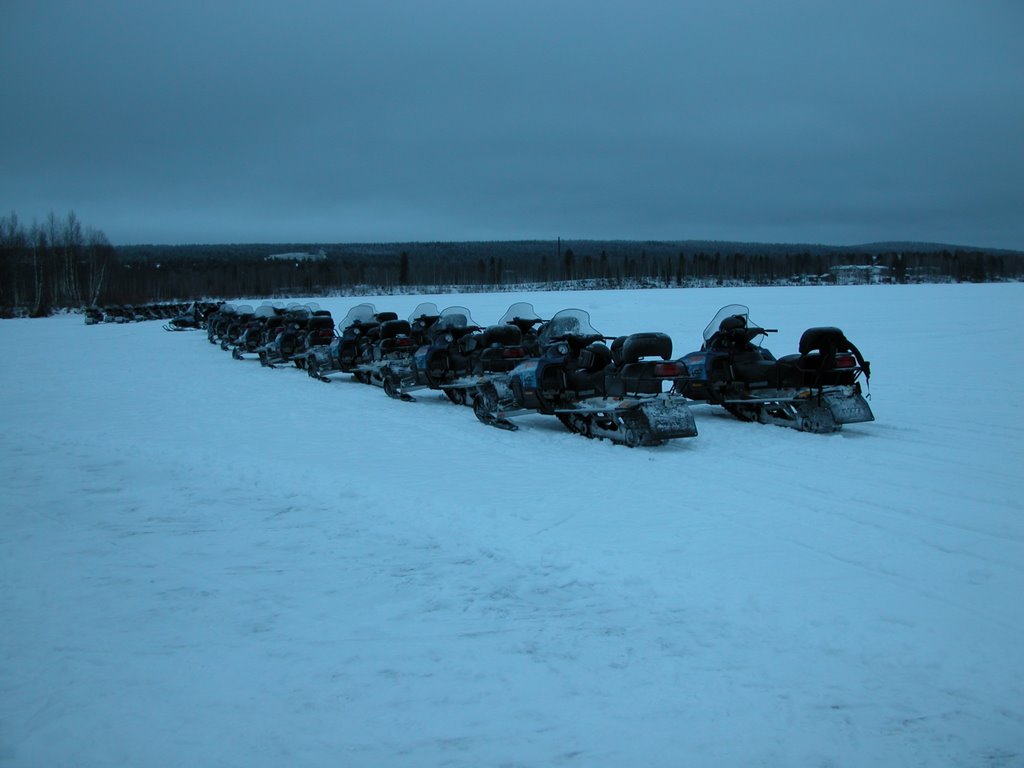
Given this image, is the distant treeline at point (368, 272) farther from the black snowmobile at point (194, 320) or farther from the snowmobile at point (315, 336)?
the snowmobile at point (315, 336)

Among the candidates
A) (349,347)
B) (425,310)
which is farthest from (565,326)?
(349,347)

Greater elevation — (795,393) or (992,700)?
(795,393)

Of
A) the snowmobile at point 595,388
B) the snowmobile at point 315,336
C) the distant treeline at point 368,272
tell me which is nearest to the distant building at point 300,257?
the distant treeline at point 368,272

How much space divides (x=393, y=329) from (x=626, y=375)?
685 centimetres

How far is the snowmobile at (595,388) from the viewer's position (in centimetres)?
892

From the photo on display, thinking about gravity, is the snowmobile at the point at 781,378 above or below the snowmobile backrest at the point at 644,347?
below

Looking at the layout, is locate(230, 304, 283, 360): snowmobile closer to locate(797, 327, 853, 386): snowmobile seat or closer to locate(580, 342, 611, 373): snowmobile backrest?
locate(580, 342, 611, 373): snowmobile backrest

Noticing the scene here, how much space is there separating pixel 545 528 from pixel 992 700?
3.06 meters

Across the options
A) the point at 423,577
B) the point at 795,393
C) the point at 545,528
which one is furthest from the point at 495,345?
the point at 423,577

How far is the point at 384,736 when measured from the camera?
3.36 m

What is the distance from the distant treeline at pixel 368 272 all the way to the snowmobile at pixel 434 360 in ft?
188

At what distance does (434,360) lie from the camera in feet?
42.8

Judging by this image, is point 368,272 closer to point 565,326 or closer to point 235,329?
point 235,329

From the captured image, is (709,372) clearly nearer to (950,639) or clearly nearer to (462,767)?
(950,639)
